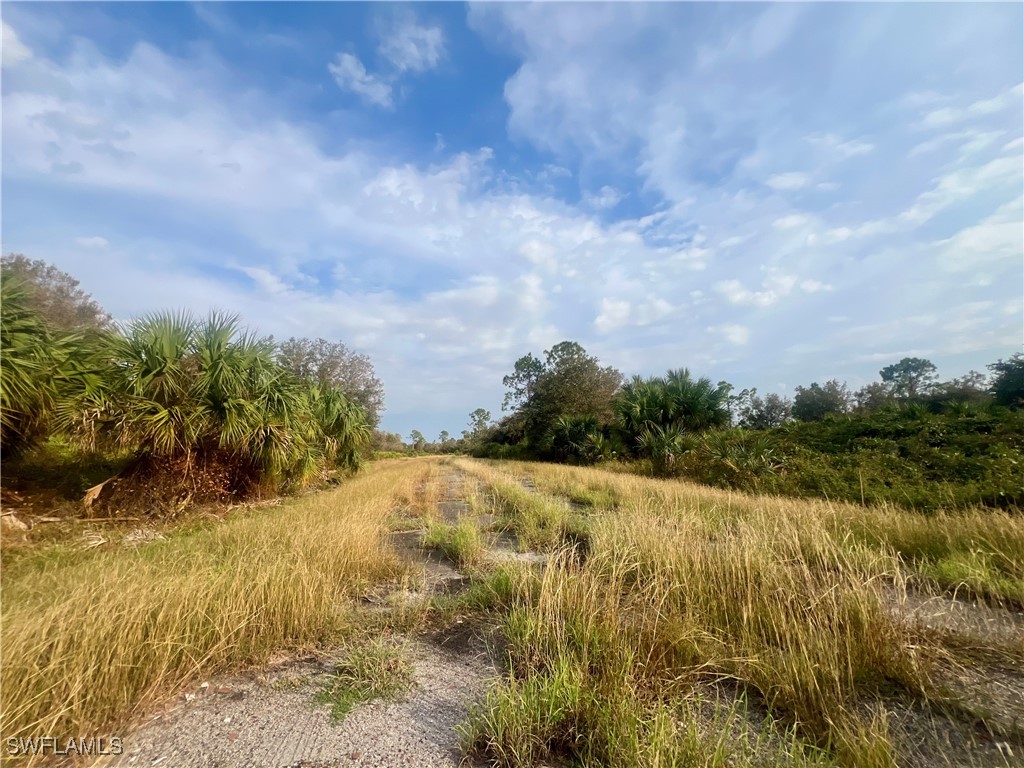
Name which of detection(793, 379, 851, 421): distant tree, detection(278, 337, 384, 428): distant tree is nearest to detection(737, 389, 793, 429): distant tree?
detection(793, 379, 851, 421): distant tree

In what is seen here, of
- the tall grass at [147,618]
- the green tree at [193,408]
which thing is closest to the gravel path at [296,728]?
the tall grass at [147,618]

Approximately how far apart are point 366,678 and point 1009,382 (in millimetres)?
29131

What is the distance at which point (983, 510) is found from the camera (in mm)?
6926

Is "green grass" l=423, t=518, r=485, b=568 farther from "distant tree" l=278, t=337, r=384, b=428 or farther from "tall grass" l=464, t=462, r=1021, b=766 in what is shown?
"distant tree" l=278, t=337, r=384, b=428

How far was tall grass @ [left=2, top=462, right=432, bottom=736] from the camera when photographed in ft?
7.02

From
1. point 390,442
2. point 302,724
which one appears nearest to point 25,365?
point 302,724

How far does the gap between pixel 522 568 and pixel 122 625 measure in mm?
2806

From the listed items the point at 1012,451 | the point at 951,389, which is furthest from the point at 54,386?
the point at 951,389

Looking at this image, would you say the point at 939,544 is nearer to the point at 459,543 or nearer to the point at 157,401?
the point at 459,543

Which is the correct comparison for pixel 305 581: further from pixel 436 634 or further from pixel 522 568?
pixel 522 568

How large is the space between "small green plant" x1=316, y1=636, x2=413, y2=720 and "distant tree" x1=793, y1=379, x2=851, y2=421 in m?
46.2

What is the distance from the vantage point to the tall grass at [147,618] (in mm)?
2139

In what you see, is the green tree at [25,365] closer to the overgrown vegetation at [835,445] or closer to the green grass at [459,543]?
the green grass at [459,543]

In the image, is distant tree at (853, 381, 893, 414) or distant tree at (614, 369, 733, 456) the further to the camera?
distant tree at (853, 381, 893, 414)
